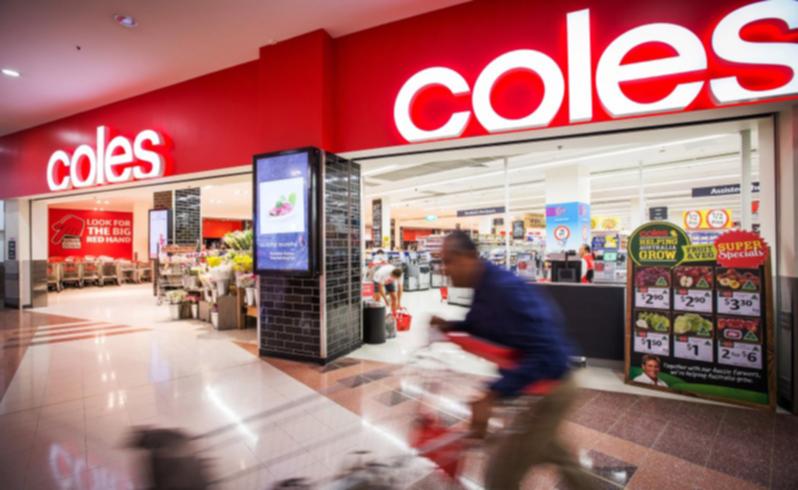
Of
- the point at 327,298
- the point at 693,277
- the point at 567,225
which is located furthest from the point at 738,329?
the point at 567,225

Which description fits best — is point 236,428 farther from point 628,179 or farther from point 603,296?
point 628,179

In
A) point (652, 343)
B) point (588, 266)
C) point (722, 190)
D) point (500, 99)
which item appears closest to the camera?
point (652, 343)

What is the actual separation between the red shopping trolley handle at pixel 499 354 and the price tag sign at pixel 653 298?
2.98m

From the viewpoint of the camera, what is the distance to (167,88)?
670 centimetres

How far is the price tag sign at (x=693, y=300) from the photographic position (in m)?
3.80

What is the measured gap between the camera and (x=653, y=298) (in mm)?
4066

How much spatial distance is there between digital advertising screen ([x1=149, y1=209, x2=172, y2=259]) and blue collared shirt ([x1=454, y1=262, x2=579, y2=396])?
11.9 m

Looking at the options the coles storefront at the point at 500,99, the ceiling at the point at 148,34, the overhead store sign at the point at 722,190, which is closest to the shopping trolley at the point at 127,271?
the coles storefront at the point at 500,99

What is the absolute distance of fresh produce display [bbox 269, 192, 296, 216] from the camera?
192 inches

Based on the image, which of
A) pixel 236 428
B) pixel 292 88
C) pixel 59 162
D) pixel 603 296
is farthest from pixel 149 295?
pixel 603 296

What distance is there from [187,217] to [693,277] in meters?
12.3

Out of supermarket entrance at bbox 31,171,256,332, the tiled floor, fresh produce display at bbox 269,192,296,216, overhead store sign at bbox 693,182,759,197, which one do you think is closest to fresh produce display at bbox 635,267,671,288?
the tiled floor

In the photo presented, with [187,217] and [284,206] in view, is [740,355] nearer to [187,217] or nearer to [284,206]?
[284,206]

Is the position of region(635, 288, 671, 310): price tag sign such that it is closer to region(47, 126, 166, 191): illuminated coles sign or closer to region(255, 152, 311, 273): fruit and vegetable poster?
region(255, 152, 311, 273): fruit and vegetable poster
